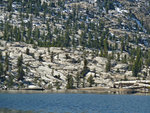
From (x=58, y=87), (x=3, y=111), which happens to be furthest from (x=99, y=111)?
(x=58, y=87)

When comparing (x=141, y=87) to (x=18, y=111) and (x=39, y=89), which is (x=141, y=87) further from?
(x=18, y=111)

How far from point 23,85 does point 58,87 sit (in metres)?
22.4

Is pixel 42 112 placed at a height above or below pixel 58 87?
above

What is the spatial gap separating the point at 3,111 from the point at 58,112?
13.8 meters

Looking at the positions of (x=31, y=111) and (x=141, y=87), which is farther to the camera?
(x=141, y=87)

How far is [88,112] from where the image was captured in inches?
3100

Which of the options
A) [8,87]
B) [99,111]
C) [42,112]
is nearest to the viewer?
[42,112]

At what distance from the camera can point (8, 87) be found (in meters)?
194

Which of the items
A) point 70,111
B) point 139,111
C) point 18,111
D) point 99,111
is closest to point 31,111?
point 18,111

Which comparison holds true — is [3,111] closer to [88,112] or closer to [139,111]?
[88,112]

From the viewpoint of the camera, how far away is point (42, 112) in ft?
251

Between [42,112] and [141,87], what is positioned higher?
[42,112]

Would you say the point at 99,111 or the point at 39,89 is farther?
the point at 39,89

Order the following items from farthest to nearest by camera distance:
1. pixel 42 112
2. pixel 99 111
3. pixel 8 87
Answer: pixel 8 87 → pixel 99 111 → pixel 42 112
